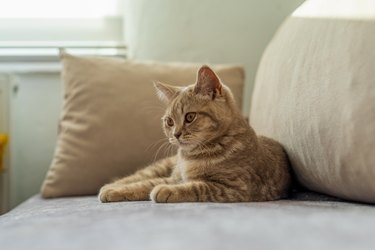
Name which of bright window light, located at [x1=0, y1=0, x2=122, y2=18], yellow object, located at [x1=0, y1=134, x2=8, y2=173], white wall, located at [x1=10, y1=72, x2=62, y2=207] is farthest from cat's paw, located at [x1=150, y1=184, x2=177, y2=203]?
bright window light, located at [x1=0, y1=0, x2=122, y2=18]

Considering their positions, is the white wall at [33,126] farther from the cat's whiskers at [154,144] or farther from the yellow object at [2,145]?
the cat's whiskers at [154,144]

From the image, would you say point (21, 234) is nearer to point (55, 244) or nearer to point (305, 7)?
point (55, 244)

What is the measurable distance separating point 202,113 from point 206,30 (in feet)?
2.59

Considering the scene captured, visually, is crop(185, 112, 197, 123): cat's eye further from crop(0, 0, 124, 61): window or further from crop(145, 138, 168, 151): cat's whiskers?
crop(0, 0, 124, 61): window

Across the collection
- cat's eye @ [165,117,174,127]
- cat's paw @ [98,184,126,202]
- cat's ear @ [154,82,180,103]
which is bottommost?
cat's paw @ [98,184,126,202]

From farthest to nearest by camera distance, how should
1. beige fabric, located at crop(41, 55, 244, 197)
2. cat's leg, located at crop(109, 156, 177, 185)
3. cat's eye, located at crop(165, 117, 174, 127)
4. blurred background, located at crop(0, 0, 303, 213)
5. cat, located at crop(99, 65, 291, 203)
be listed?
blurred background, located at crop(0, 0, 303, 213), beige fabric, located at crop(41, 55, 244, 197), cat's leg, located at crop(109, 156, 177, 185), cat's eye, located at crop(165, 117, 174, 127), cat, located at crop(99, 65, 291, 203)

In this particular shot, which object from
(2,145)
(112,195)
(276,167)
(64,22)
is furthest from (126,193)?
(64,22)

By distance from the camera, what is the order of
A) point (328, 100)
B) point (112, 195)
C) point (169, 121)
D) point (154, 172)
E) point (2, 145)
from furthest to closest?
point (2, 145), point (154, 172), point (169, 121), point (112, 195), point (328, 100)

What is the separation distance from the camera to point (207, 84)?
4.26 feet

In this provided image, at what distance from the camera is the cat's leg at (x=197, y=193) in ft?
3.72

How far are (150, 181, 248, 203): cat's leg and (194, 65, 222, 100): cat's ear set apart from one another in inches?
10.0

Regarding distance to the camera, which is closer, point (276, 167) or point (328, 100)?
point (328, 100)

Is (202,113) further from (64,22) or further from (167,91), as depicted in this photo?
(64,22)

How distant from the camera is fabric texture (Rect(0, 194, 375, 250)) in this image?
0.68m
